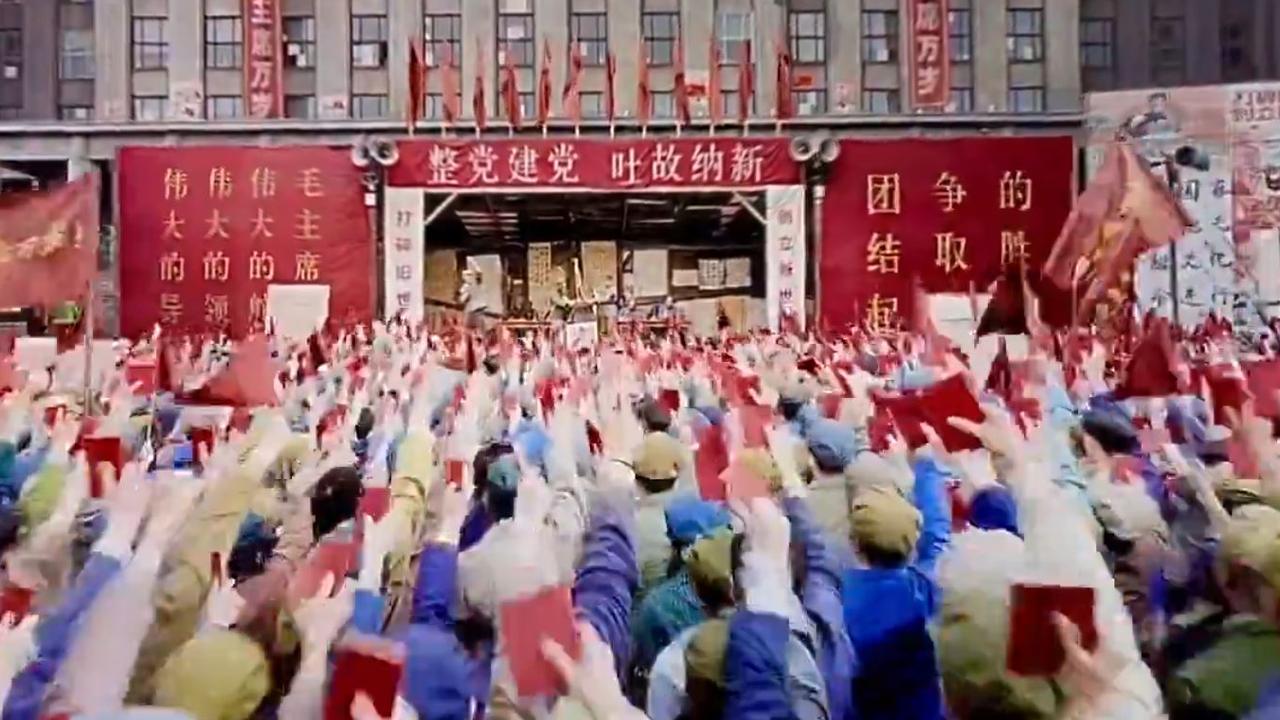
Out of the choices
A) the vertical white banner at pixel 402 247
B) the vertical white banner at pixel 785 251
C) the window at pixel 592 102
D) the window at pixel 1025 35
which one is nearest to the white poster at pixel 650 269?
the vertical white banner at pixel 785 251

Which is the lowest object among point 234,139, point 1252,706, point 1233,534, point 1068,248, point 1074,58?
point 1252,706

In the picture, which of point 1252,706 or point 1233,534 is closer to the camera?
point 1252,706

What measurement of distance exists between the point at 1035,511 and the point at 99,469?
3.05 metres

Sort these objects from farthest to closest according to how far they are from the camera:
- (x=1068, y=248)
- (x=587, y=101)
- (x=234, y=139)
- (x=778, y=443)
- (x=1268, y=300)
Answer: (x=587, y=101), (x=234, y=139), (x=1268, y=300), (x=1068, y=248), (x=778, y=443)

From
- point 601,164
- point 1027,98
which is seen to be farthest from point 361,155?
point 1027,98

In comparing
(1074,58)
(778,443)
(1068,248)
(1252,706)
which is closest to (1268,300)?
(1068,248)

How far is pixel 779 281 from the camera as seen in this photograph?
20.6m

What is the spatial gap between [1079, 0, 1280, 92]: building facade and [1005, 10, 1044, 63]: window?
32.4 inches

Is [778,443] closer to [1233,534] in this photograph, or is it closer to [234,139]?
[1233,534]

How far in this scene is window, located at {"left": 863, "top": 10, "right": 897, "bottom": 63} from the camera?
110 feet

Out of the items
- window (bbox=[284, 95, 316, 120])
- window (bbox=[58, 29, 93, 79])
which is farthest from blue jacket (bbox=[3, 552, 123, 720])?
window (bbox=[58, 29, 93, 79])

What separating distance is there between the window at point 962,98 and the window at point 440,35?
9.34m

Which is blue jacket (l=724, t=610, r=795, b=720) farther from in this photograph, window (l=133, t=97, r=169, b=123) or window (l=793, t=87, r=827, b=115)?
window (l=133, t=97, r=169, b=123)

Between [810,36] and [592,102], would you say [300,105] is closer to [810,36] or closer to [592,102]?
[592,102]
